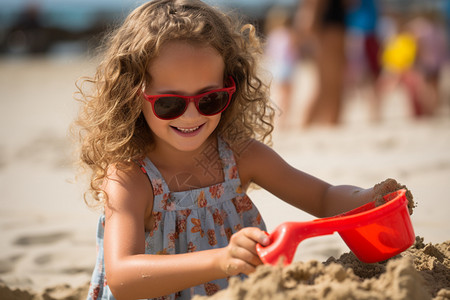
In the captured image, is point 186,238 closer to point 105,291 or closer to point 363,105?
point 105,291

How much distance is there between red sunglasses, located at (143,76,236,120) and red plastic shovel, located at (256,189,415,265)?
55 centimetres

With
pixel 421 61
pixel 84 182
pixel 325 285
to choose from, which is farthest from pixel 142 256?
pixel 421 61

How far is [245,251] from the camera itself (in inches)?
54.4

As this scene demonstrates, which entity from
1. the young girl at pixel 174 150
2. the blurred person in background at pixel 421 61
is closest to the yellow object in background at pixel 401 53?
the blurred person in background at pixel 421 61

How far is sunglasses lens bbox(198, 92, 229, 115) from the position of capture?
70.1 inches

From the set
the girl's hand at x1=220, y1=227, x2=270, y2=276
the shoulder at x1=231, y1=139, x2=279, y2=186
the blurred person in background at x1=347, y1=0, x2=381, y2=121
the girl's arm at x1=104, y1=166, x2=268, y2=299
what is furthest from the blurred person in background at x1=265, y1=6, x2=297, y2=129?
the girl's hand at x1=220, y1=227, x2=270, y2=276

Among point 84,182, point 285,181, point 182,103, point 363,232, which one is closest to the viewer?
point 363,232

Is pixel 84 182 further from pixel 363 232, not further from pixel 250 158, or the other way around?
pixel 363 232

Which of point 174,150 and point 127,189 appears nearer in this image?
point 127,189

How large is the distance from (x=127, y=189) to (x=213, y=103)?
0.40 metres

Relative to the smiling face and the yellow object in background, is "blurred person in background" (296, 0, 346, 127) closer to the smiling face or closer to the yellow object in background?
the yellow object in background

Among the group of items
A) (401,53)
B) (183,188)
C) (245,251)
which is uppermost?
(401,53)

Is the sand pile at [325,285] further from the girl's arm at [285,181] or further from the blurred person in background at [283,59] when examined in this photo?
the blurred person in background at [283,59]

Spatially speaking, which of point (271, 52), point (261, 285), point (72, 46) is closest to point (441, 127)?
point (271, 52)
